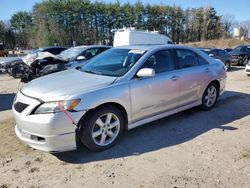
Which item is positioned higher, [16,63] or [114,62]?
[114,62]

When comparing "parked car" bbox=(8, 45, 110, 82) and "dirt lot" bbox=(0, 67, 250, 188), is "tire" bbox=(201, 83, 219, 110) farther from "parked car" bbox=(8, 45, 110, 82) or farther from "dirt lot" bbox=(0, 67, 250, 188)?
"parked car" bbox=(8, 45, 110, 82)

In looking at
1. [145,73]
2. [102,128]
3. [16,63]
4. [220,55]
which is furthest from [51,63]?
[220,55]

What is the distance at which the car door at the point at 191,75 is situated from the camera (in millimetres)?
5023

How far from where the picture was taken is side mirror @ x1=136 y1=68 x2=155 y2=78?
4.08 metres

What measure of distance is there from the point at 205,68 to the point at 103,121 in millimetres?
2884

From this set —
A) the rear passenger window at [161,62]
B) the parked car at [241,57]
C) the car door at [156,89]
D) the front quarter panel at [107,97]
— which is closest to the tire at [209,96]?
the car door at [156,89]

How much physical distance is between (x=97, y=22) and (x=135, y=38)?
51.6 m

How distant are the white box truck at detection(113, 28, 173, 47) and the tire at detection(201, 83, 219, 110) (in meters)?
9.89

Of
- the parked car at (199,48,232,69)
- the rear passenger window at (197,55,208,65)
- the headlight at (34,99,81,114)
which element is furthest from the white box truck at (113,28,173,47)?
the headlight at (34,99,81,114)

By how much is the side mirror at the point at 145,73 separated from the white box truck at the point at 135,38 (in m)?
11.7

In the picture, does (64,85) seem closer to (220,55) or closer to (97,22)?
(220,55)

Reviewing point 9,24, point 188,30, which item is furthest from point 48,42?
point 188,30

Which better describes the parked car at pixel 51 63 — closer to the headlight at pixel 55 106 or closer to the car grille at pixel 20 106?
the car grille at pixel 20 106

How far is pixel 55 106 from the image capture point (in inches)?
133
